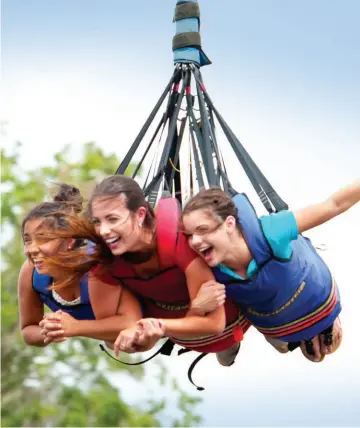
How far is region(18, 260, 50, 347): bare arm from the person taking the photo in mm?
4504

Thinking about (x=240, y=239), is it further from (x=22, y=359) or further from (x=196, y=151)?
(x=22, y=359)

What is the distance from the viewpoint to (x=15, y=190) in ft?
40.7

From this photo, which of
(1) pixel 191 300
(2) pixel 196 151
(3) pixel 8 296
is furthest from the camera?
(3) pixel 8 296

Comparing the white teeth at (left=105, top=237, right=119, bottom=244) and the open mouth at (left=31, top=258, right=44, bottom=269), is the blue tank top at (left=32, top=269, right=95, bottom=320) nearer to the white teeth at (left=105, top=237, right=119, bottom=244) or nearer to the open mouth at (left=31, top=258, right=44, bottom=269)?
the open mouth at (left=31, top=258, right=44, bottom=269)

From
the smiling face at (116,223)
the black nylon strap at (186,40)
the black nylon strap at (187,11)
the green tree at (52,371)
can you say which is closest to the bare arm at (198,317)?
the smiling face at (116,223)

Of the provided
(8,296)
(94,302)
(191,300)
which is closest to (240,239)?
(191,300)

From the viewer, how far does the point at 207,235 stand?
404 centimetres

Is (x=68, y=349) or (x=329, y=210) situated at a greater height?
(x=329, y=210)

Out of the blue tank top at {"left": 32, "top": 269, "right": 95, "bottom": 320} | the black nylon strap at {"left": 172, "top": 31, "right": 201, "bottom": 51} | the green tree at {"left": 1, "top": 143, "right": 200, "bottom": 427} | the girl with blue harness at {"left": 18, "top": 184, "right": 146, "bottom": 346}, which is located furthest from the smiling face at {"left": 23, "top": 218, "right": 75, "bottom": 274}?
the green tree at {"left": 1, "top": 143, "right": 200, "bottom": 427}

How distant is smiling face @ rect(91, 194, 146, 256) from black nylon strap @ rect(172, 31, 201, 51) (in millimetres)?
947

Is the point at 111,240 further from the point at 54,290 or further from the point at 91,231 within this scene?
the point at 54,290

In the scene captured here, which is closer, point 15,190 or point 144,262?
point 144,262

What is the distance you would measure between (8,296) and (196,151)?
296 inches

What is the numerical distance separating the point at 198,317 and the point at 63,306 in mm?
619
